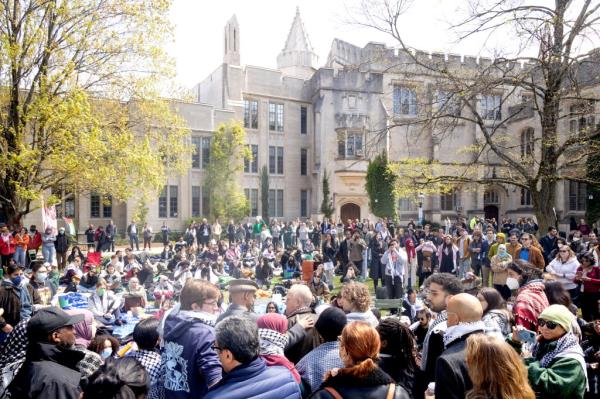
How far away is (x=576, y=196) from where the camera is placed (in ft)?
107

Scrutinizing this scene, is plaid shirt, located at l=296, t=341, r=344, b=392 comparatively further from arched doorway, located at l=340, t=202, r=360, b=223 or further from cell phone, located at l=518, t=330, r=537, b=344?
arched doorway, located at l=340, t=202, r=360, b=223

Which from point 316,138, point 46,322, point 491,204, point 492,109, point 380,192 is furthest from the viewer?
point 491,204

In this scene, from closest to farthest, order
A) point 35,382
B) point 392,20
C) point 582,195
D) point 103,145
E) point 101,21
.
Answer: point 35,382, point 392,20, point 103,145, point 101,21, point 582,195

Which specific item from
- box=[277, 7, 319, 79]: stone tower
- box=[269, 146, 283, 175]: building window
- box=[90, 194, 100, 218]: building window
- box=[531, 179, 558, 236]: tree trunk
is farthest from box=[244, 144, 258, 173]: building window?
box=[531, 179, 558, 236]: tree trunk

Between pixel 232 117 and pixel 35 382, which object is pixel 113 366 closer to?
pixel 35 382

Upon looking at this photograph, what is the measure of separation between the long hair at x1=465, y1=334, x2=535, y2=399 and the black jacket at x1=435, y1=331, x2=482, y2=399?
397 millimetres

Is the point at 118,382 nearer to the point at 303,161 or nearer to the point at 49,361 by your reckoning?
the point at 49,361

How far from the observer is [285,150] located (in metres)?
37.8

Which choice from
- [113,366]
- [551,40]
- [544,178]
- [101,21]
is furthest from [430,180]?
[101,21]

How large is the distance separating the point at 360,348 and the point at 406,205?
35923 millimetres

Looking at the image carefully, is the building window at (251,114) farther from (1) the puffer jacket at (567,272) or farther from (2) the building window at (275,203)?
(1) the puffer jacket at (567,272)

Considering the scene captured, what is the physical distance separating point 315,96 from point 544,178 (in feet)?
88.7

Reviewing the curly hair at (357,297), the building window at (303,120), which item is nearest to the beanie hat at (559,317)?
the curly hair at (357,297)

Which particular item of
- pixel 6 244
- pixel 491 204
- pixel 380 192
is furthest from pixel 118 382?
pixel 491 204
